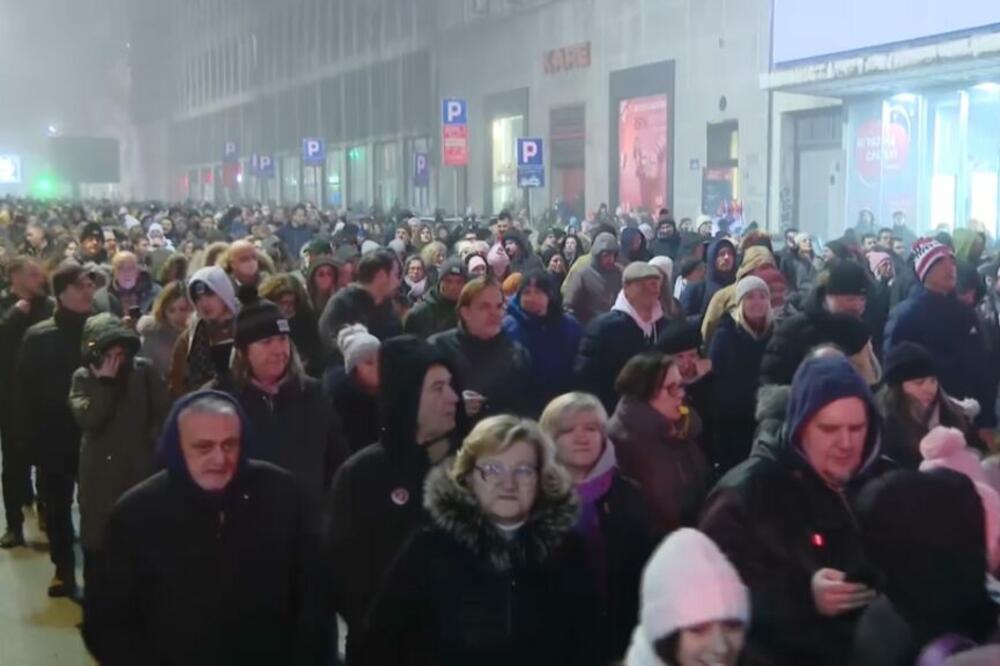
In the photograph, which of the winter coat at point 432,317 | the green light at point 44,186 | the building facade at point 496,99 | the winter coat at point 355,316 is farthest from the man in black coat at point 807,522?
the green light at point 44,186

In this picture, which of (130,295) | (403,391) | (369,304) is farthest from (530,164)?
(403,391)

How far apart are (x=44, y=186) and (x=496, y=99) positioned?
52.9 m

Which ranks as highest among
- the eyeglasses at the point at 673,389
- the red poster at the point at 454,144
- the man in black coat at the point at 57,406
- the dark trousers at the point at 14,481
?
the red poster at the point at 454,144

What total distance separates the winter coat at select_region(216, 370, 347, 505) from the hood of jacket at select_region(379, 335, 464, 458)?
2.92ft

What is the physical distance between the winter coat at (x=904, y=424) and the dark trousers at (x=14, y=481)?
548cm

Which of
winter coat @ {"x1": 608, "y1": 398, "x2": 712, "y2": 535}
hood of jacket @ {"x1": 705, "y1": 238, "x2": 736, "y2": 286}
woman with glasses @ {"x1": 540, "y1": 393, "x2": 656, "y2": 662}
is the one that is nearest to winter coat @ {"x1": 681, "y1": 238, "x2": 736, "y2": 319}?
hood of jacket @ {"x1": 705, "y1": 238, "x2": 736, "y2": 286}

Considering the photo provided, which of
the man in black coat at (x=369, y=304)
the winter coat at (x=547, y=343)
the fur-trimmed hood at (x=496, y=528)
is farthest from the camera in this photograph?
the man in black coat at (x=369, y=304)

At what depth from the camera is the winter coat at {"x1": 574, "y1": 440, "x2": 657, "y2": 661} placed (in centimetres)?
446

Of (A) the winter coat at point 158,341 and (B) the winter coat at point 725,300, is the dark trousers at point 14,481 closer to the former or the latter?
(A) the winter coat at point 158,341

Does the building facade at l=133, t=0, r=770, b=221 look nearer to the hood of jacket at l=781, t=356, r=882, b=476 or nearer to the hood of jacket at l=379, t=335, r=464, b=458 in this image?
the hood of jacket at l=379, t=335, r=464, b=458

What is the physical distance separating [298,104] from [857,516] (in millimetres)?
67395

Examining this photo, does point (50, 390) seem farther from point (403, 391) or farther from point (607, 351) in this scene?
point (403, 391)

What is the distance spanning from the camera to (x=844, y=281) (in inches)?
305

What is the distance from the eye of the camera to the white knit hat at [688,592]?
3150mm
